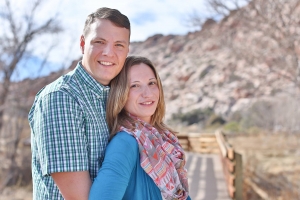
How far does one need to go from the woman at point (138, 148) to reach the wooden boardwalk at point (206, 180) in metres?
4.98

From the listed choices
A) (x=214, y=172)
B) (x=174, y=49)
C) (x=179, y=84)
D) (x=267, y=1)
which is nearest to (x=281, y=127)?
(x=214, y=172)

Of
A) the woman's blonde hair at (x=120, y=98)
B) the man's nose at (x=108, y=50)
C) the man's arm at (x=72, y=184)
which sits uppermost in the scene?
the man's nose at (x=108, y=50)

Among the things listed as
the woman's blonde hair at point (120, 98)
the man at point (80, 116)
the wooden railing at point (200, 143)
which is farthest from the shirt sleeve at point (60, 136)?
the wooden railing at point (200, 143)

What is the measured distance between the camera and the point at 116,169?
4.65 feet

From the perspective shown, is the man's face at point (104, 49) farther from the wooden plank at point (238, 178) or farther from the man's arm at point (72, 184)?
the wooden plank at point (238, 178)

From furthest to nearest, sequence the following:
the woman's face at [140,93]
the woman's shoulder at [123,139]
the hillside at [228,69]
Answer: the hillside at [228,69] < the woman's face at [140,93] < the woman's shoulder at [123,139]

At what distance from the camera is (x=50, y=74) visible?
9680mm

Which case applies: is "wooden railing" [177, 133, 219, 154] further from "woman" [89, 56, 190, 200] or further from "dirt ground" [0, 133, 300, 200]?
"woman" [89, 56, 190, 200]

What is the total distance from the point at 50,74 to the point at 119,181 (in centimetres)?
863

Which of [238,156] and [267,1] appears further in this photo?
[267,1]

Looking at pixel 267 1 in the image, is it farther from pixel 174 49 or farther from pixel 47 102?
pixel 174 49

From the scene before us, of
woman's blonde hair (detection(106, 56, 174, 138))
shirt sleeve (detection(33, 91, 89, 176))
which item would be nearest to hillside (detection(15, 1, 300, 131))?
woman's blonde hair (detection(106, 56, 174, 138))

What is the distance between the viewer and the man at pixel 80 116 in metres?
1.36

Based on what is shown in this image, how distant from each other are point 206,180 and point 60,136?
278 inches
